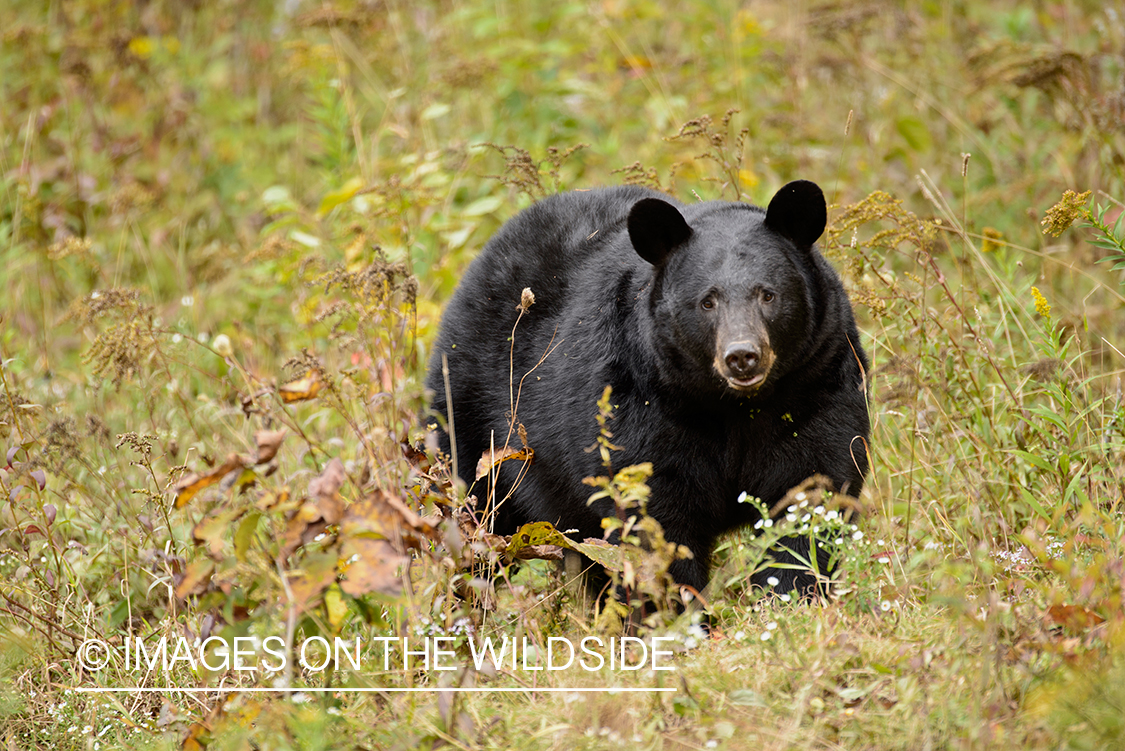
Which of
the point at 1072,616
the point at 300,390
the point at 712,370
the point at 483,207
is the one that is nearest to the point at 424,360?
the point at 483,207

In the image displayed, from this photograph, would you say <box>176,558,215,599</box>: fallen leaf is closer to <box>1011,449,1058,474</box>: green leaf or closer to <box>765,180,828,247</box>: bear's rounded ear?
<box>765,180,828,247</box>: bear's rounded ear

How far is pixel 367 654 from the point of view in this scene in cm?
299

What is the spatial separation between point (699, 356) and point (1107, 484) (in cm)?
143

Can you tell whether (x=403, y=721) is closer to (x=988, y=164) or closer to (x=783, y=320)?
(x=783, y=320)

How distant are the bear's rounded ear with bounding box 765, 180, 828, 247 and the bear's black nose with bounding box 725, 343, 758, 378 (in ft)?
1.80

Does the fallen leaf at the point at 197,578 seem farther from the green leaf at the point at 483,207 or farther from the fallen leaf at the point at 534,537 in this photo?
the green leaf at the point at 483,207

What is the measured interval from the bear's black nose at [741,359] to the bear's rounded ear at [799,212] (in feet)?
1.80

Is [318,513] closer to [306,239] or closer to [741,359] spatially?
[741,359]

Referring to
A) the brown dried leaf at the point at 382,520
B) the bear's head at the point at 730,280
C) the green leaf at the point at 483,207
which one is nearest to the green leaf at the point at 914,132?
the green leaf at the point at 483,207

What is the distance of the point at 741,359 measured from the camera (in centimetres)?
325

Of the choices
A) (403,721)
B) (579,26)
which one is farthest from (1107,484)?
(579,26)

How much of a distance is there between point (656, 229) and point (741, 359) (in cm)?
61

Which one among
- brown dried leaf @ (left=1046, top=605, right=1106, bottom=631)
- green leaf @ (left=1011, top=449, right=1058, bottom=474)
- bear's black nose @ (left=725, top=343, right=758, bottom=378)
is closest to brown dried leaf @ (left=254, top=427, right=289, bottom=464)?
bear's black nose @ (left=725, top=343, right=758, bottom=378)

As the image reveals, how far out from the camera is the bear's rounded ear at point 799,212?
3482 millimetres
